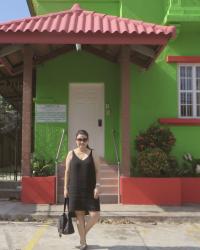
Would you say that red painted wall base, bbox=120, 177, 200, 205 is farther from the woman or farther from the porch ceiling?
the woman

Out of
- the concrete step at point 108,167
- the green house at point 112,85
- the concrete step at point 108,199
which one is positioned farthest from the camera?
the green house at point 112,85

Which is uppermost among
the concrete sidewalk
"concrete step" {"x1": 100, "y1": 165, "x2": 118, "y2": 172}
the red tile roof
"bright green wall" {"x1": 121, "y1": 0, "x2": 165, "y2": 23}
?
"bright green wall" {"x1": 121, "y1": 0, "x2": 165, "y2": 23}

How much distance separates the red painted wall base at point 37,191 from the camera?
12031mm

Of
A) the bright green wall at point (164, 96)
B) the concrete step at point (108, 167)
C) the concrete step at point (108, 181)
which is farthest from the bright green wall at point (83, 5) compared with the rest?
the concrete step at point (108, 181)

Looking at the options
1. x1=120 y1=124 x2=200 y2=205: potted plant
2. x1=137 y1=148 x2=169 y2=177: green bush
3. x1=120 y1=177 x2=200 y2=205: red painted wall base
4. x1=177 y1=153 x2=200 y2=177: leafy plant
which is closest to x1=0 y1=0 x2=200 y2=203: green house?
x1=177 y1=153 x2=200 y2=177: leafy plant

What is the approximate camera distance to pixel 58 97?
14219mm

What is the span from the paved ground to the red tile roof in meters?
4.24

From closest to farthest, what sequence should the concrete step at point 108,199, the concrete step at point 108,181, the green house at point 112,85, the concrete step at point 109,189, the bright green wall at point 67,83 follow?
the concrete step at point 108,199 → the concrete step at point 109,189 → the concrete step at point 108,181 → the green house at point 112,85 → the bright green wall at point 67,83

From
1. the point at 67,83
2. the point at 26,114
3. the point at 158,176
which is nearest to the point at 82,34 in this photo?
the point at 26,114

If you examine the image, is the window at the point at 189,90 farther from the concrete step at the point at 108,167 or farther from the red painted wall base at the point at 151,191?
the red painted wall base at the point at 151,191

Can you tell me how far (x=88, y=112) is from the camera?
1440cm

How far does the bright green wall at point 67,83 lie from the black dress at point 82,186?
6.26 metres

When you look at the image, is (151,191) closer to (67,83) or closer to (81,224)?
(67,83)

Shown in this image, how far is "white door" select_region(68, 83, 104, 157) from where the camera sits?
14305 millimetres
